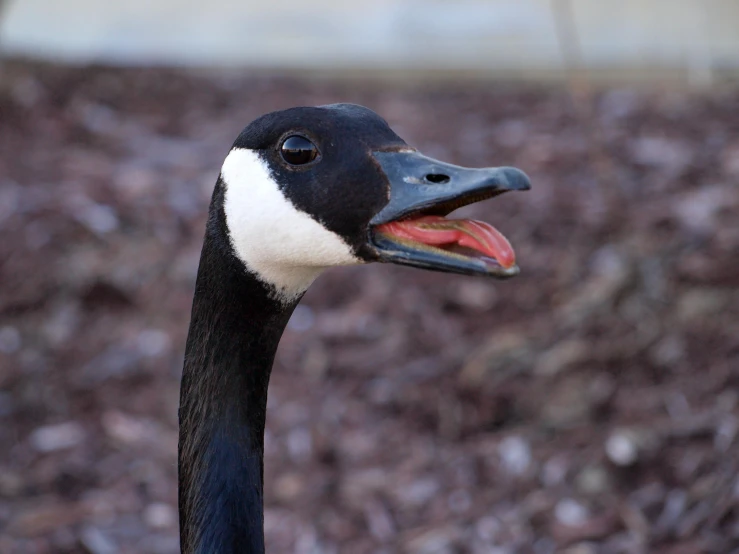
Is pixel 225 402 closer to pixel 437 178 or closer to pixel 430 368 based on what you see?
pixel 437 178

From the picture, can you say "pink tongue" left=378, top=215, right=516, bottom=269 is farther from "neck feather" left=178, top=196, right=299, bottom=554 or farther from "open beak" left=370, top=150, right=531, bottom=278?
"neck feather" left=178, top=196, right=299, bottom=554

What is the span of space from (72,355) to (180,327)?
0.45 m

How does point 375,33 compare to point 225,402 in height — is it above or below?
above

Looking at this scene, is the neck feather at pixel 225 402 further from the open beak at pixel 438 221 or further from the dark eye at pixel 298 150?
the open beak at pixel 438 221

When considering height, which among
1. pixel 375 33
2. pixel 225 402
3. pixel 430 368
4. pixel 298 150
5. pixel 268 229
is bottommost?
pixel 225 402

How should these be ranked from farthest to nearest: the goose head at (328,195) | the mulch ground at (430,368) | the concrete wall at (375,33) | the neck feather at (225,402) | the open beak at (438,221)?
1. the concrete wall at (375,33)
2. the mulch ground at (430,368)
3. the neck feather at (225,402)
4. the goose head at (328,195)
5. the open beak at (438,221)

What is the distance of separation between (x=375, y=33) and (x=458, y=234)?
19.9 feet

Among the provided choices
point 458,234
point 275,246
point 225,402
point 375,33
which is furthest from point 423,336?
point 375,33

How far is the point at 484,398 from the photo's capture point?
3.56m

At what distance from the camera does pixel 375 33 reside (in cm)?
740

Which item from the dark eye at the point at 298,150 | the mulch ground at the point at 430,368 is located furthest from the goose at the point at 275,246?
the mulch ground at the point at 430,368

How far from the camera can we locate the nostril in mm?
1653

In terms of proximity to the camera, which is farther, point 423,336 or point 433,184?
point 423,336

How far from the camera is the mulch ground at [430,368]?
124 inches
